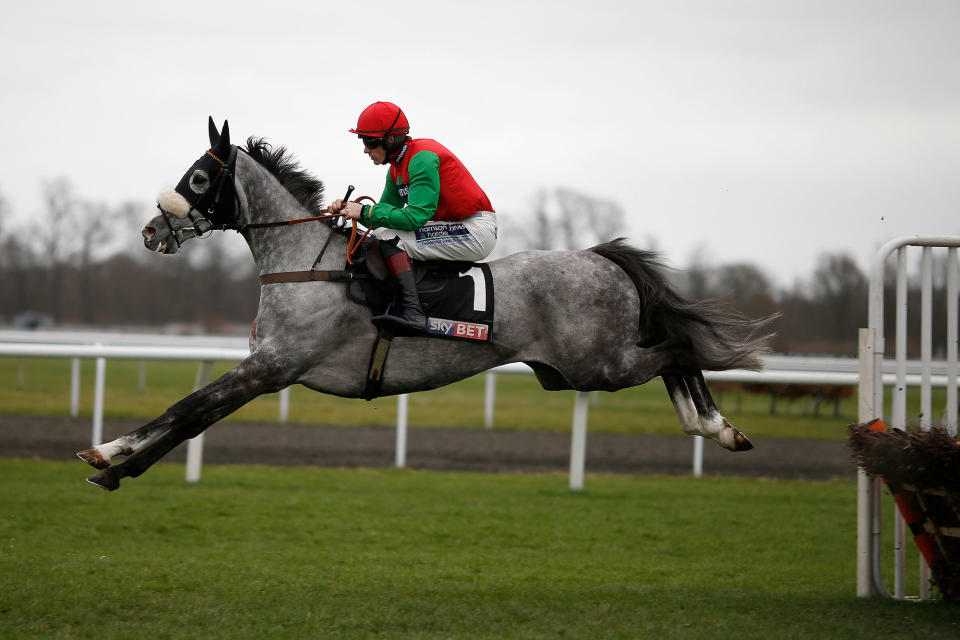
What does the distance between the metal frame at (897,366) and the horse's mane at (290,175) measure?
9.85 feet

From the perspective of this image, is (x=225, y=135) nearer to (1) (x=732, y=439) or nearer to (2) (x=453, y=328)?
(2) (x=453, y=328)

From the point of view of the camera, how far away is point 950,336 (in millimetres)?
4879

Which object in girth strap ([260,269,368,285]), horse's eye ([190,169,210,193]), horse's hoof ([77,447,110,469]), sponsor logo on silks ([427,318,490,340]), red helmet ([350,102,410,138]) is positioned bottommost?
horse's hoof ([77,447,110,469])

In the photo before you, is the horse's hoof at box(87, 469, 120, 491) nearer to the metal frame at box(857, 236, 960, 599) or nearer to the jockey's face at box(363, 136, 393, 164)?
the jockey's face at box(363, 136, 393, 164)

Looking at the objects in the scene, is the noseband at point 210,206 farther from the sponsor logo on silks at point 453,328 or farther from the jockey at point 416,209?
the sponsor logo on silks at point 453,328

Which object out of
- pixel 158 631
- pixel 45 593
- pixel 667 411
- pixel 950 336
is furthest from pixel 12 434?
pixel 667 411

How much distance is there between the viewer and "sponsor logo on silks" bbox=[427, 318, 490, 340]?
15.8 feet

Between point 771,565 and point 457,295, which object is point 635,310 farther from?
point 771,565

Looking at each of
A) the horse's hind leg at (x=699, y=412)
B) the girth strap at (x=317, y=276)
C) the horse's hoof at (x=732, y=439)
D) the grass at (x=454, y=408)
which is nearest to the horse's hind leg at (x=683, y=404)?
the horse's hind leg at (x=699, y=412)

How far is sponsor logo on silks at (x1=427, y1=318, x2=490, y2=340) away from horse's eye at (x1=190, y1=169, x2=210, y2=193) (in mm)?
1365

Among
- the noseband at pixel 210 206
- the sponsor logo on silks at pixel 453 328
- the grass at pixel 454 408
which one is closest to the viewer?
the sponsor logo on silks at pixel 453 328

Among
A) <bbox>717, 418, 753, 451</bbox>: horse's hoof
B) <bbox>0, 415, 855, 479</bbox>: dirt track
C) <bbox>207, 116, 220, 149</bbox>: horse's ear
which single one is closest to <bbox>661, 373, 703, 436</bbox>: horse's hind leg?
<bbox>717, 418, 753, 451</bbox>: horse's hoof

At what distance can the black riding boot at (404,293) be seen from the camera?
4.73 meters

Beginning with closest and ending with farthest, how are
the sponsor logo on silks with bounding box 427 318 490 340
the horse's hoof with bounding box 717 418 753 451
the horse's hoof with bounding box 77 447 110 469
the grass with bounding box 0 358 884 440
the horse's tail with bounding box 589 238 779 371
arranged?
1. the horse's hoof with bounding box 77 447 110 469
2. the sponsor logo on silks with bounding box 427 318 490 340
3. the horse's hoof with bounding box 717 418 753 451
4. the horse's tail with bounding box 589 238 779 371
5. the grass with bounding box 0 358 884 440
